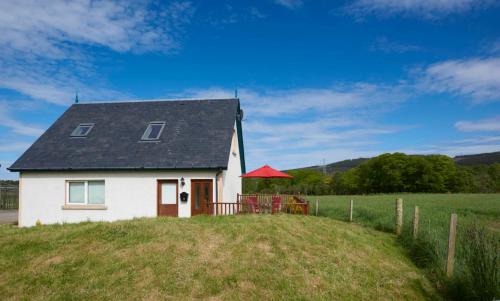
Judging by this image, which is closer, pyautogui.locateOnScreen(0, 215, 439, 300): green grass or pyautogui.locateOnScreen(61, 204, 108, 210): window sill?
pyautogui.locateOnScreen(0, 215, 439, 300): green grass

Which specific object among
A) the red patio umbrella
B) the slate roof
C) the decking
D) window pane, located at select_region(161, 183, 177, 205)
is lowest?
the decking

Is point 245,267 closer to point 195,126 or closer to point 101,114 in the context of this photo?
point 195,126

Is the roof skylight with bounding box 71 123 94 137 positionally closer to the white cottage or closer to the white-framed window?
the white cottage

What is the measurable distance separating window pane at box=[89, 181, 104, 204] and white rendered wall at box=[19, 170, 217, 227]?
335 mm

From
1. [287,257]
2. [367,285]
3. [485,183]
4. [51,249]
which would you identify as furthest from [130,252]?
[485,183]

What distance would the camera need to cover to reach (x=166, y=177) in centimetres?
1688

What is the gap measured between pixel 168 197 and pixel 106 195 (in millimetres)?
3003

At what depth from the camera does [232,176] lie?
67.8 ft

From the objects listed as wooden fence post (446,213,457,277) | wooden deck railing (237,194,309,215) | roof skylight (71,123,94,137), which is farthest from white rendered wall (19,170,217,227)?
wooden fence post (446,213,457,277)

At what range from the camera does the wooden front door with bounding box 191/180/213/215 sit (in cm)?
1670

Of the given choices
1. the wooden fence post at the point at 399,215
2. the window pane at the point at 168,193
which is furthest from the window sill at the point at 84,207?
the wooden fence post at the point at 399,215

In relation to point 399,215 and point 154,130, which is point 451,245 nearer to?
point 399,215

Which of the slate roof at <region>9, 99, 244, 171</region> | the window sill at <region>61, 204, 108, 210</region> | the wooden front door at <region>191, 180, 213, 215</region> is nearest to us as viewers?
the wooden front door at <region>191, 180, 213, 215</region>

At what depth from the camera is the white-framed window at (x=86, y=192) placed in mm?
17328
